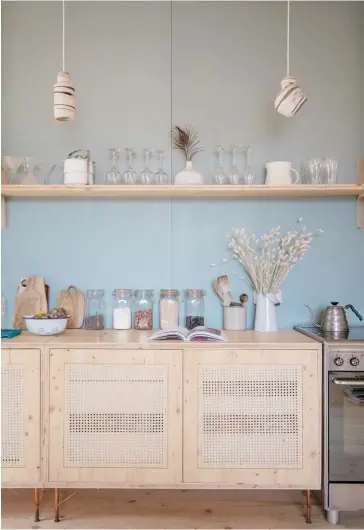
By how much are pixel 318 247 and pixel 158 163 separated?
1.11 metres

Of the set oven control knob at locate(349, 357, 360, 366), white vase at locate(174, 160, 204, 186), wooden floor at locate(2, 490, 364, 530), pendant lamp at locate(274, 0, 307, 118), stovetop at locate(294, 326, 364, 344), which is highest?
pendant lamp at locate(274, 0, 307, 118)

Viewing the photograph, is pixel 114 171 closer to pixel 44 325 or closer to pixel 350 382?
pixel 44 325

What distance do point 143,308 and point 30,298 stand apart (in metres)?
0.69

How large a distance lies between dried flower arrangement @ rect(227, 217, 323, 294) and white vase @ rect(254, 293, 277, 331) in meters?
0.04

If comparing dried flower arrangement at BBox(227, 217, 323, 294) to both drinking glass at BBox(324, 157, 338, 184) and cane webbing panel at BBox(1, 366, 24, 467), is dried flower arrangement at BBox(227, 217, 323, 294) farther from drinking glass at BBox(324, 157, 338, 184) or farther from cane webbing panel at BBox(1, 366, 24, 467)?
cane webbing panel at BBox(1, 366, 24, 467)

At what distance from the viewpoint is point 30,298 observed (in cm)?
293

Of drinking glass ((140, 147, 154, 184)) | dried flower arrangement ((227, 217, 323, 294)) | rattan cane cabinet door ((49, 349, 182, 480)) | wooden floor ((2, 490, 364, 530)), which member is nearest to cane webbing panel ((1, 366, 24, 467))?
rattan cane cabinet door ((49, 349, 182, 480))

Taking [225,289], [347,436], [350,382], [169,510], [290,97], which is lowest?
[169,510]

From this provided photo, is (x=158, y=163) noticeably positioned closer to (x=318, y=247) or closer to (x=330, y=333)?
(x=318, y=247)

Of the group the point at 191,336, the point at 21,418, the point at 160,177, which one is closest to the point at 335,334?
the point at 191,336

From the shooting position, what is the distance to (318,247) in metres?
2.98

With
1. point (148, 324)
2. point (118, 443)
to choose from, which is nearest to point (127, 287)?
point (148, 324)

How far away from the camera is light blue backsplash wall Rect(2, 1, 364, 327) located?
298cm

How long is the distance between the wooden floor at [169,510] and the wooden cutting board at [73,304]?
955 millimetres
